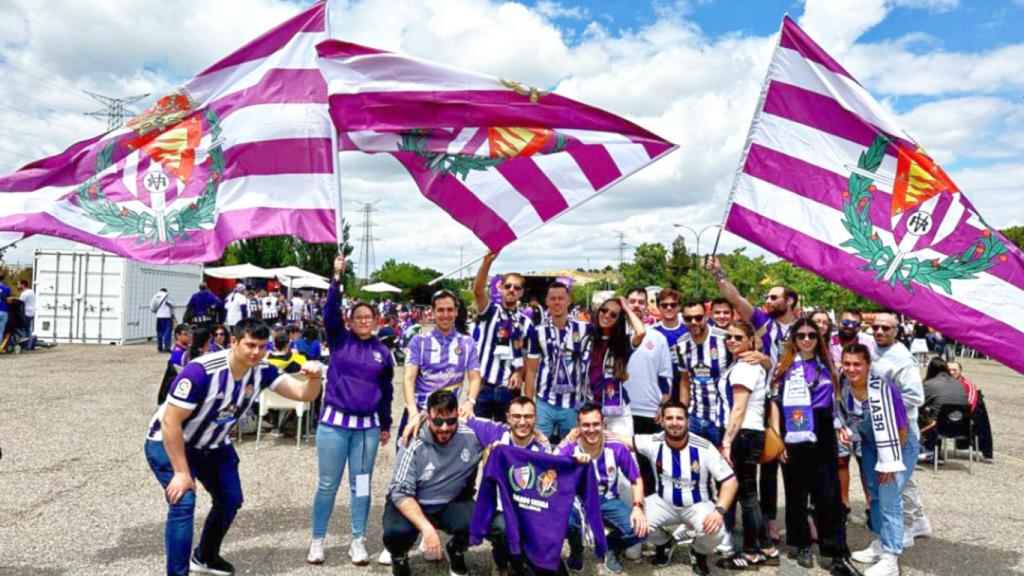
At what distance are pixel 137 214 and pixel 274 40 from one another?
1540 mm

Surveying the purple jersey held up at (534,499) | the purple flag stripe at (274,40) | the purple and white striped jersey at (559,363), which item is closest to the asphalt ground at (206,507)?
the purple jersey held up at (534,499)

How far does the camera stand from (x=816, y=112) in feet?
16.3

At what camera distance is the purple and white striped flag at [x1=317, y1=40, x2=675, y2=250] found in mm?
4902

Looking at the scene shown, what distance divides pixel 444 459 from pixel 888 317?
138 inches

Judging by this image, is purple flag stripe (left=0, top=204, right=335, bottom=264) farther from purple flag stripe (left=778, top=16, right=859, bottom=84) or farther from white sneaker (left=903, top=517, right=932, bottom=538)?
white sneaker (left=903, top=517, right=932, bottom=538)

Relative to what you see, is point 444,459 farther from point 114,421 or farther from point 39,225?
point 114,421

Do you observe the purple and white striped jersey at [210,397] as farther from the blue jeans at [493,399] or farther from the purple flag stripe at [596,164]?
the purple flag stripe at [596,164]

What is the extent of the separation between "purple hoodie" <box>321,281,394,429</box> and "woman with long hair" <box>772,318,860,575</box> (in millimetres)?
2810

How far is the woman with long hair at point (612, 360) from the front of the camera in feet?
17.7

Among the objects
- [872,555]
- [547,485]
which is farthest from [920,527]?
[547,485]

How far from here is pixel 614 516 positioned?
476cm

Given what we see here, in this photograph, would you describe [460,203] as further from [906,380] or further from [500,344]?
[906,380]

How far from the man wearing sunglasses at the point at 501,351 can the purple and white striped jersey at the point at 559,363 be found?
0.40 ft

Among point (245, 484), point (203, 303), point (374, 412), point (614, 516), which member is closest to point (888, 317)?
point (614, 516)
